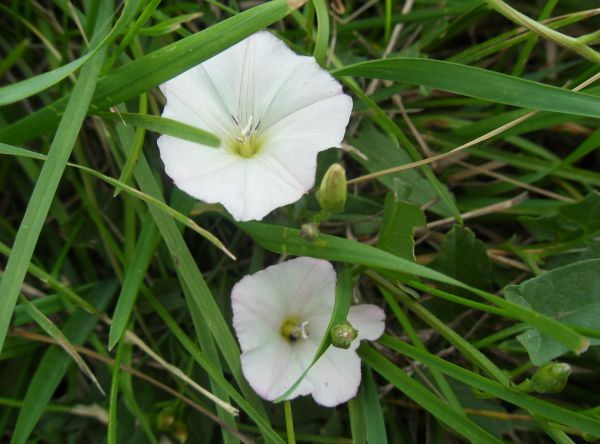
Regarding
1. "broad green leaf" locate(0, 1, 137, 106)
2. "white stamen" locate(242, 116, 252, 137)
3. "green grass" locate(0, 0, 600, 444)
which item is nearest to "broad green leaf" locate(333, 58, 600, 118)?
"green grass" locate(0, 0, 600, 444)

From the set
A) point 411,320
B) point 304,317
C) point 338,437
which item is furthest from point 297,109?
point 338,437

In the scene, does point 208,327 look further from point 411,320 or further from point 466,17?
point 466,17

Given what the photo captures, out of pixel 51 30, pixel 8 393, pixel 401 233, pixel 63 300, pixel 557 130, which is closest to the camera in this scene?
pixel 401 233

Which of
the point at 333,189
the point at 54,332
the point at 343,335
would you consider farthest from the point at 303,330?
the point at 54,332

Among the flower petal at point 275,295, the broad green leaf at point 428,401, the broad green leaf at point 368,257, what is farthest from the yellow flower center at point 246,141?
the broad green leaf at point 428,401

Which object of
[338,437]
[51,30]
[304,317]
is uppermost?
[51,30]

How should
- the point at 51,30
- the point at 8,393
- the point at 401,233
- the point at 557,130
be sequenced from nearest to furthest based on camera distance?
1. the point at 401,233
2. the point at 8,393
3. the point at 51,30
4. the point at 557,130

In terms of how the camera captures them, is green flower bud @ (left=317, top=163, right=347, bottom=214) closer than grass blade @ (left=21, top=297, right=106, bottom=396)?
Yes

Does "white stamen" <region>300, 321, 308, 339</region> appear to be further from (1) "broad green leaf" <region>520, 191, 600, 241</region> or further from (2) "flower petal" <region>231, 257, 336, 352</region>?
(1) "broad green leaf" <region>520, 191, 600, 241</region>
